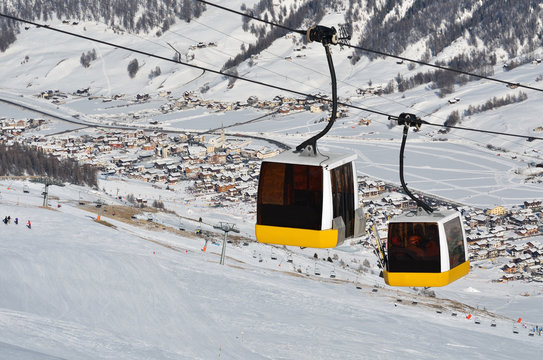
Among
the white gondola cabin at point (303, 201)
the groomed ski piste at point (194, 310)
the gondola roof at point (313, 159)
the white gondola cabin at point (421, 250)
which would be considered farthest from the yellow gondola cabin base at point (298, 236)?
the groomed ski piste at point (194, 310)

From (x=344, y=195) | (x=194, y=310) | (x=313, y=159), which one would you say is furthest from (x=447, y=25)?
(x=313, y=159)

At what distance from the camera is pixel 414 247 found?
42.5 ft

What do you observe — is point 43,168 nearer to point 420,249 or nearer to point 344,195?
point 420,249

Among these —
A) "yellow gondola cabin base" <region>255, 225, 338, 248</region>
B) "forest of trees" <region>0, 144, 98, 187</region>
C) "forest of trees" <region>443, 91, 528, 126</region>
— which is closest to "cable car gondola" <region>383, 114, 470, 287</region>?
"yellow gondola cabin base" <region>255, 225, 338, 248</region>

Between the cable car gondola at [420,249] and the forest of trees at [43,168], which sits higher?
the cable car gondola at [420,249]

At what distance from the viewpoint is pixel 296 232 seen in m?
10.7

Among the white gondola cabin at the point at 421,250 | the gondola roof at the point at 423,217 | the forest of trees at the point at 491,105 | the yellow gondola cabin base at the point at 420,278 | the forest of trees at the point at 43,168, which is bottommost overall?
the forest of trees at the point at 43,168

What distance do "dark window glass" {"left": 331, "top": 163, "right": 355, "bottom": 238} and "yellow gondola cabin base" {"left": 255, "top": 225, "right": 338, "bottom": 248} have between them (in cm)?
38

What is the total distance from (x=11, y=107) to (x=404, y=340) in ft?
417

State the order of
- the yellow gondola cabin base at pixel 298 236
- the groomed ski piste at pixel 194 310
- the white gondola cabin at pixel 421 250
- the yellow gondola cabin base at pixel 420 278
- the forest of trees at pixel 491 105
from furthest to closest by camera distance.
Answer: the forest of trees at pixel 491 105 → the groomed ski piste at pixel 194 310 → the yellow gondola cabin base at pixel 420 278 → the white gondola cabin at pixel 421 250 → the yellow gondola cabin base at pixel 298 236

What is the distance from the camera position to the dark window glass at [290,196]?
1063 centimetres

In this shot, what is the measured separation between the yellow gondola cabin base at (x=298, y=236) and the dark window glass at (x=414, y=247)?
2598mm

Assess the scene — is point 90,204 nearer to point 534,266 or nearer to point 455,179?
point 534,266

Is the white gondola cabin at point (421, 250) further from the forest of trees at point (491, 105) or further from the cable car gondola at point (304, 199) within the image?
the forest of trees at point (491, 105)
